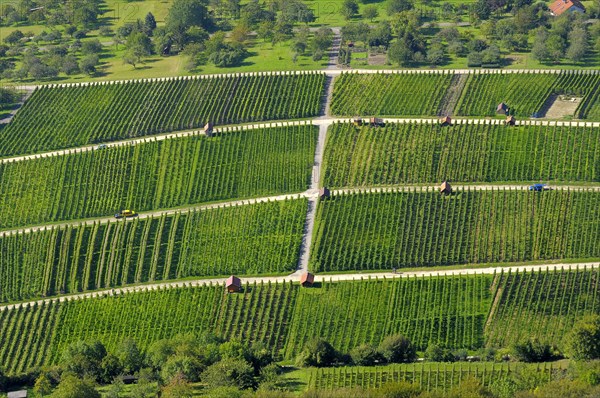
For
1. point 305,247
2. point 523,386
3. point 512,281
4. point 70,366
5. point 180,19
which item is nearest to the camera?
point 523,386

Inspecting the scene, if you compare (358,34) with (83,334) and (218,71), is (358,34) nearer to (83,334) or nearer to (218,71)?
(218,71)

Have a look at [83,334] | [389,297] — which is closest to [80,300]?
[83,334]

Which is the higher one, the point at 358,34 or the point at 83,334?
the point at 358,34

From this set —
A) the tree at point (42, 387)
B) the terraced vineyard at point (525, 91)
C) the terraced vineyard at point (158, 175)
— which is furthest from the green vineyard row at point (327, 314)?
the terraced vineyard at point (525, 91)

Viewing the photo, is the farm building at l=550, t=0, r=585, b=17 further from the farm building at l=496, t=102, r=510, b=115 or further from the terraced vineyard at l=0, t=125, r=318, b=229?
the terraced vineyard at l=0, t=125, r=318, b=229

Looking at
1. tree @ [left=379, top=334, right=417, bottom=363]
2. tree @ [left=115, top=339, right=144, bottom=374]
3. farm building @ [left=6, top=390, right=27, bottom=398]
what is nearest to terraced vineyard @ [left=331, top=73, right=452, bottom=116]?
tree @ [left=379, top=334, right=417, bottom=363]

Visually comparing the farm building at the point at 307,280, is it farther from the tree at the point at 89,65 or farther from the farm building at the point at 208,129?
the tree at the point at 89,65
